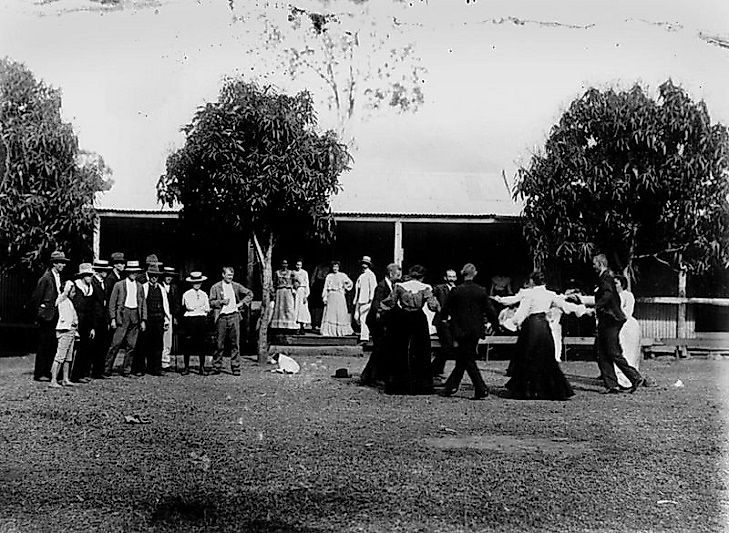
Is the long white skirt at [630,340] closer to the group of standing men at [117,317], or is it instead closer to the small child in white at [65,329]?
the group of standing men at [117,317]

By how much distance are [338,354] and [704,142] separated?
7637mm

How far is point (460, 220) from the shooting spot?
749 inches

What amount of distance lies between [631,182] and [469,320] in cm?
744

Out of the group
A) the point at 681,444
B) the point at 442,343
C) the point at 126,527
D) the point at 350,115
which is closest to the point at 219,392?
the point at 442,343

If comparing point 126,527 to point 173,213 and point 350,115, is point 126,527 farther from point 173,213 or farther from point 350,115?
point 350,115

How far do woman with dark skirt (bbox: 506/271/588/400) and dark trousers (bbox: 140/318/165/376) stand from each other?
5.54 meters

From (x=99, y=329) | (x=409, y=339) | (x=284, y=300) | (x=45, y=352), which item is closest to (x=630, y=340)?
(x=409, y=339)

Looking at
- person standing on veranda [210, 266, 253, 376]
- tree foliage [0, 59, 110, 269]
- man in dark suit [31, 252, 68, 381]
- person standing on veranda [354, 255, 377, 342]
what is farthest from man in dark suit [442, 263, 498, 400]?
tree foliage [0, 59, 110, 269]

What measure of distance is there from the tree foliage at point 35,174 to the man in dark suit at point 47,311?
410cm

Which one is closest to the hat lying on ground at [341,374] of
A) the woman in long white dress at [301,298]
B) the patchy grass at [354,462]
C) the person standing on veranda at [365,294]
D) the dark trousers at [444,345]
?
the dark trousers at [444,345]

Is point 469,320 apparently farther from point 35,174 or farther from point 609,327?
point 35,174

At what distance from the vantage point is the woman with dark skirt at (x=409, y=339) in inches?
470

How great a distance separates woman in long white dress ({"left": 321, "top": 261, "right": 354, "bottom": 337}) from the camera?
19.2 metres

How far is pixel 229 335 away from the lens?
14.5 m
